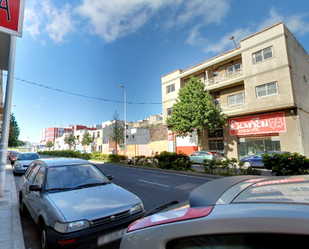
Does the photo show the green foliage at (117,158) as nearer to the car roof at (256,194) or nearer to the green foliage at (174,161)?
the green foliage at (174,161)

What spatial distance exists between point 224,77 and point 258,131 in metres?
7.32

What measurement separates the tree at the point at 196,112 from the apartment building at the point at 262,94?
6.02 ft

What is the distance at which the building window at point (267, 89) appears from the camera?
16.0m

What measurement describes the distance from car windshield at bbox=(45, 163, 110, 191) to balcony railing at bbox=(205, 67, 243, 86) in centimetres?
1913

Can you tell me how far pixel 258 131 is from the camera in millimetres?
16828

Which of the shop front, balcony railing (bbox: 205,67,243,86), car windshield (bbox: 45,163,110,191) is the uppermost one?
balcony railing (bbox: 205,67,243,86)

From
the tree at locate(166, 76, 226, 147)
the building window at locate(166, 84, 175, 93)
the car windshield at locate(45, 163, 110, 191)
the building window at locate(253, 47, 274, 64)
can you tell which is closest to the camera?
the car windshield at locate(45, 163, 110, 191)

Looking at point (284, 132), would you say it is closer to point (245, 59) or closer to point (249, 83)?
point (249, 83)

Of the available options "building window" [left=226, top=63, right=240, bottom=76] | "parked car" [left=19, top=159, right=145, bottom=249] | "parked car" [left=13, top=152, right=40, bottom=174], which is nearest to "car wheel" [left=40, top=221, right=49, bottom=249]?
"parked car" [left=19, top=159, right=145, bottom=249]

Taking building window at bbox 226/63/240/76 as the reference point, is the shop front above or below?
below

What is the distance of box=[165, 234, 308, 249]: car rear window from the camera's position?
797 mm

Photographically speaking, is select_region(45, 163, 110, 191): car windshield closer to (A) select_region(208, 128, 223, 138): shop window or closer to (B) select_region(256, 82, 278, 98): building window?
(B) select_region(256, 82, 278, 98): building window

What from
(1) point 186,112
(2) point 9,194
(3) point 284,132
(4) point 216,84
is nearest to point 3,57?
(2) point 9,194

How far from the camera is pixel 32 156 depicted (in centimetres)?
1300
